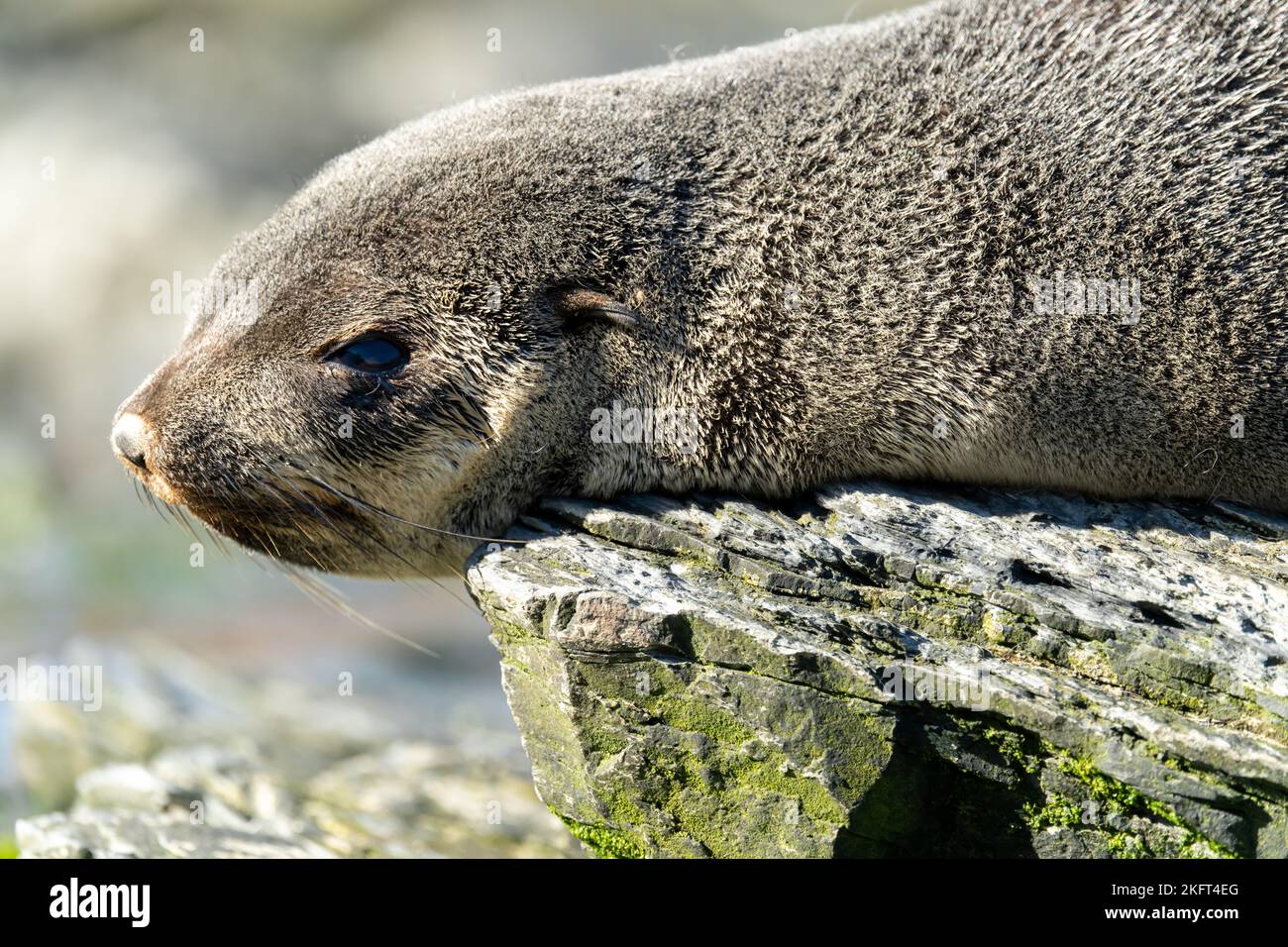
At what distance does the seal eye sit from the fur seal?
11mm

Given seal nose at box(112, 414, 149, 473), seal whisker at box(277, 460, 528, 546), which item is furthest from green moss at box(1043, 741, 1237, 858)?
seal nose at box(112, 414, 149, 473)

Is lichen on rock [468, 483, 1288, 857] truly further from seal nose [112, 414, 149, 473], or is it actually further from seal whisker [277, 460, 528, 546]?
seal nose [112, 414, 149, 473]

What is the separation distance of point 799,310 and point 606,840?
285 centimetres

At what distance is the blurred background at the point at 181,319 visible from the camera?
33.9ft

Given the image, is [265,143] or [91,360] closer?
[91,360]

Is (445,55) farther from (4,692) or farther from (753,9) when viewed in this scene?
(4,692)

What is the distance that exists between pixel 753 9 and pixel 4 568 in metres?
15.6

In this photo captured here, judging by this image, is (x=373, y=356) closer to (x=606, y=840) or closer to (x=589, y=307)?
(x=589, y=307)

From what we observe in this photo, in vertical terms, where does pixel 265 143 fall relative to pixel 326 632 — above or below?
above

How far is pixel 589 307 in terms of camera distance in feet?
20.4
